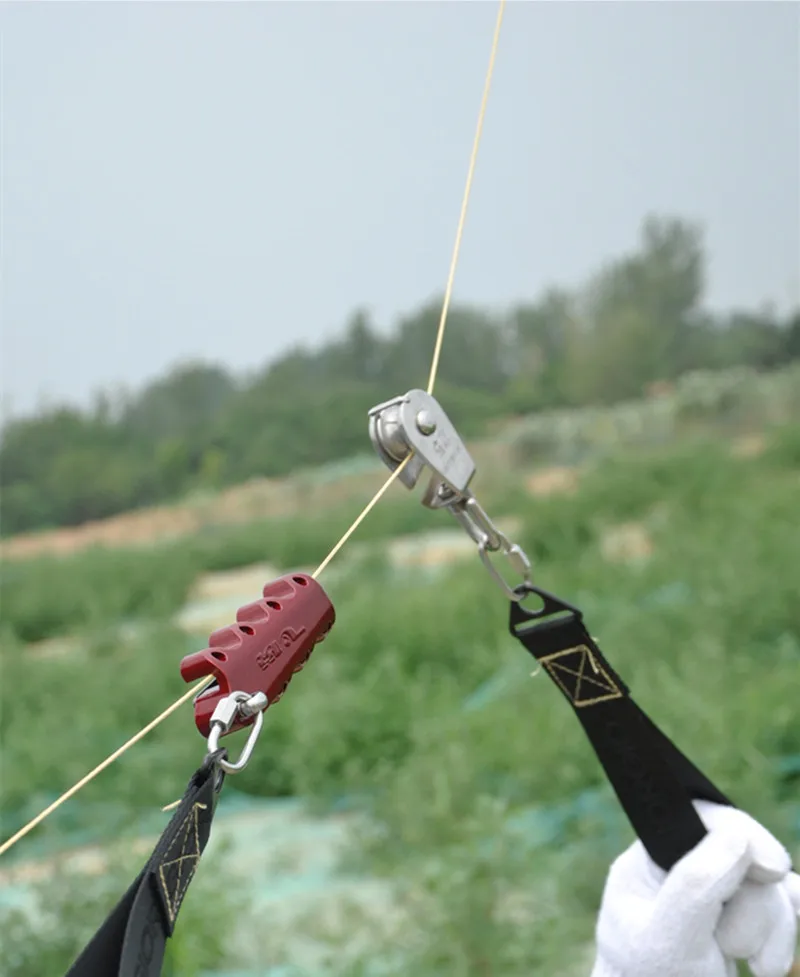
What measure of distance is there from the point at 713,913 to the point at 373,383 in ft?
12.8

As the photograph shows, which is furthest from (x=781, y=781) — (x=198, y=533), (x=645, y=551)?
(x=198, y=533)

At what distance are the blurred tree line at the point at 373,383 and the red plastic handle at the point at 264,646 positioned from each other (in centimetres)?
376

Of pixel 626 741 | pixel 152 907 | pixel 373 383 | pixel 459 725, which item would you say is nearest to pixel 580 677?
pixel 626 741

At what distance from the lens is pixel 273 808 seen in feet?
5.52

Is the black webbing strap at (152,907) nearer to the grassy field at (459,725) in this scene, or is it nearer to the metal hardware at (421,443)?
the metal hardware at (421,443)

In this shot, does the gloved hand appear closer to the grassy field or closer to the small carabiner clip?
the small carabiner clip

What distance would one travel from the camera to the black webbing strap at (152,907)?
1.20ft

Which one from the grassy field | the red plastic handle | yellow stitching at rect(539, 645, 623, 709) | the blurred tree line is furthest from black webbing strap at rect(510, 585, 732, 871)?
the blurred tree line

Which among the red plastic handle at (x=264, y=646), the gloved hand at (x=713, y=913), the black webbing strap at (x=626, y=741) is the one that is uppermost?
the red plastic handle at (x=264, y=646)

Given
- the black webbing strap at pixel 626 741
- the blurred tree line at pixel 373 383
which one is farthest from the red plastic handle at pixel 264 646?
the blurred tree line at pixel 373 383

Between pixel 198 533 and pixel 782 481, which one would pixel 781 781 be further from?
pixel 198 533

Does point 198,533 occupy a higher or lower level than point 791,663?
lower

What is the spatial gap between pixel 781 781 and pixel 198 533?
9.50 ft

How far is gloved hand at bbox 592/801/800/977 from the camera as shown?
20.1 inches
